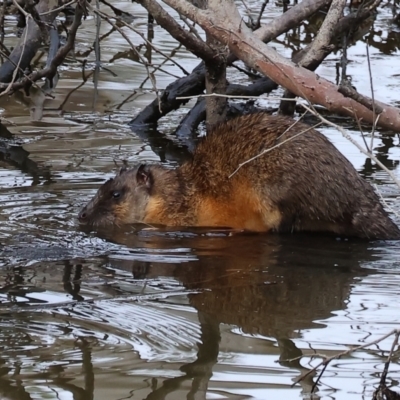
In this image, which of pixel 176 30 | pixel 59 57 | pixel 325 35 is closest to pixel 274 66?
pixel 325 35

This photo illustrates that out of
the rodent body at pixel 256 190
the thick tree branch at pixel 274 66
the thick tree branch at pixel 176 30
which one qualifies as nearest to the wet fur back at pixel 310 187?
the rodent body at pixel 256 190

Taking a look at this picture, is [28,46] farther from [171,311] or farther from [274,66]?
[171,311]

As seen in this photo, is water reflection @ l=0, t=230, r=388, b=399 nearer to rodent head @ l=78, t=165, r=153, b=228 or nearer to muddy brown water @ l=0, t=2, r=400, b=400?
muddy brown water @ l=0, t=2, r=400, b=400

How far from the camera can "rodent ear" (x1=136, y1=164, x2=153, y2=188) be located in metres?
7.15

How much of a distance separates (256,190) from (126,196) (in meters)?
1.06

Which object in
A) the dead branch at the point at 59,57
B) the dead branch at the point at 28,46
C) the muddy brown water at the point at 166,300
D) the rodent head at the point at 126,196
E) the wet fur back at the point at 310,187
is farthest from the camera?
the dead branch at the point at 28,46

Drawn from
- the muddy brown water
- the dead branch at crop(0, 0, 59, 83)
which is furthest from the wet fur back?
the dead branch at crop(0, 0, 59, 83)

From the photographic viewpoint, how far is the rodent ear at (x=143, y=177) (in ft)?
23.5

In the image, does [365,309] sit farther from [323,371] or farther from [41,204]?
[41,204]

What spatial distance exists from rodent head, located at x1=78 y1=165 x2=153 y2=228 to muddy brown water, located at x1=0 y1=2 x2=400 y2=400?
0.73 feet

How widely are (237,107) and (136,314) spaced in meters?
5.07

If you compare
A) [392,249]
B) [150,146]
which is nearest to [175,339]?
[392,249]

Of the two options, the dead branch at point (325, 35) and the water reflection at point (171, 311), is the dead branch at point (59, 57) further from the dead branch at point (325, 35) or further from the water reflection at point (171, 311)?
the water reflection at point (171, 311)

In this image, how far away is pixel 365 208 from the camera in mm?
6531
